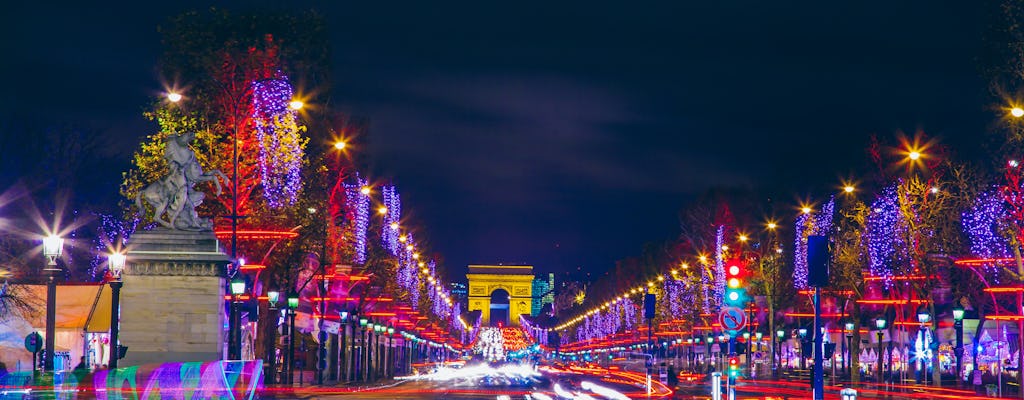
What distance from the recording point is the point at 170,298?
42.7 m

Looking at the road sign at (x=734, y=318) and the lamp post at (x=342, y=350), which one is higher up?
the road sign at (x=734, y=318)

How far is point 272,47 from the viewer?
59062mm

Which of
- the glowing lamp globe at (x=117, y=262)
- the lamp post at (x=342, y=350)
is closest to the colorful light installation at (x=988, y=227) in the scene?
the lamp post at (x=342, y=350)

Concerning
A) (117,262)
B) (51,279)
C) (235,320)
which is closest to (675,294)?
(235,320)

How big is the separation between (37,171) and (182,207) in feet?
171

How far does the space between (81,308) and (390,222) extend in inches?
1748

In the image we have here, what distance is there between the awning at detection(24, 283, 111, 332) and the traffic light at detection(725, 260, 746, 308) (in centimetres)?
3119

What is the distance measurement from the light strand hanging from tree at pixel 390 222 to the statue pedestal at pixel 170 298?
54.0 m

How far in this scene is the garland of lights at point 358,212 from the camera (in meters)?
81.4

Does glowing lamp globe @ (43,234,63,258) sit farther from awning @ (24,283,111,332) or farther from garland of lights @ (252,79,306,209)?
garland of lights @ (252,79,306,209)

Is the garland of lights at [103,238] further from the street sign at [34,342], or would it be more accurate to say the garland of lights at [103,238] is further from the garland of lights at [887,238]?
the street sign at [34,342]

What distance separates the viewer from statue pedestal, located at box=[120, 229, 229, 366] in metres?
42.6

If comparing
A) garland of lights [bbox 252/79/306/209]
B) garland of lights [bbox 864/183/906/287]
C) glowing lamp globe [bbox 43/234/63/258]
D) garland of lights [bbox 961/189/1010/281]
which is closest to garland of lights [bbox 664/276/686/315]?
garland of lights [bbox 864/183/906/287]

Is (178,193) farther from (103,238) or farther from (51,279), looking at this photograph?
(103,238)
